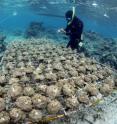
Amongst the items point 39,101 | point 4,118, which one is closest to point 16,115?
point 4,118

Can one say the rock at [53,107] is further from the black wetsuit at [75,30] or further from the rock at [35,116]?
the black wetsuit at [75,30]

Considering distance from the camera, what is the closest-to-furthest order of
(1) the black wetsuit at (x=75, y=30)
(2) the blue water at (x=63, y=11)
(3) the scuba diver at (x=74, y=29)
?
(3) the scuba diver at (x=74, y=29), (1) the black wetsuit at (x=75, y=30), (2) the blue water at (x=63, y=11)

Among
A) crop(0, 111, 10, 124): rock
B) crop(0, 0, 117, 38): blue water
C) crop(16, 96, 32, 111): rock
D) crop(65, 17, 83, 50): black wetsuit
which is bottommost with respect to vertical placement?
crop(0, 0, 117, 38): blue water

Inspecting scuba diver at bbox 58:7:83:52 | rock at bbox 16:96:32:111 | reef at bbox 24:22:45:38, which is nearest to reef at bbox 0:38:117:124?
rock at bbox 16:96:32:111

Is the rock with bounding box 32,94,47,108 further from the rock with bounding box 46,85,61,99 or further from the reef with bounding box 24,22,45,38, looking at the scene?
the reef with bounding box 24,22,45,38

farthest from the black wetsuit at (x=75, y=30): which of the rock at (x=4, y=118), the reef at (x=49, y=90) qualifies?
the rock at (x=4, y=118)

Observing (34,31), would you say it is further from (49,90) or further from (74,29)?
(49,90)

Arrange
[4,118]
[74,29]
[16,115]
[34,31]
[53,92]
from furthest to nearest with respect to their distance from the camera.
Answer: [34,31] → [74,29] → [53,92] → [16,115] → [4,118]

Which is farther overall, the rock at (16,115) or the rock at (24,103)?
the rock at (24,103)

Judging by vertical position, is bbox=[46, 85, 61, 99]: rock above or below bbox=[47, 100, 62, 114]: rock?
above

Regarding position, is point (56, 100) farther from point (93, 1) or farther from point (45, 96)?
point (93, 1)

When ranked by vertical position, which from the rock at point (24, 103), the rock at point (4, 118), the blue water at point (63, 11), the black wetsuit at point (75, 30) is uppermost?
the rock at point (24, 103)

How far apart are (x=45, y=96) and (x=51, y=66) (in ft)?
6.43

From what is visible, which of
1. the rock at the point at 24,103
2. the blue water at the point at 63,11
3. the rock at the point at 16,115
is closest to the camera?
the rock at the point at 16,115
